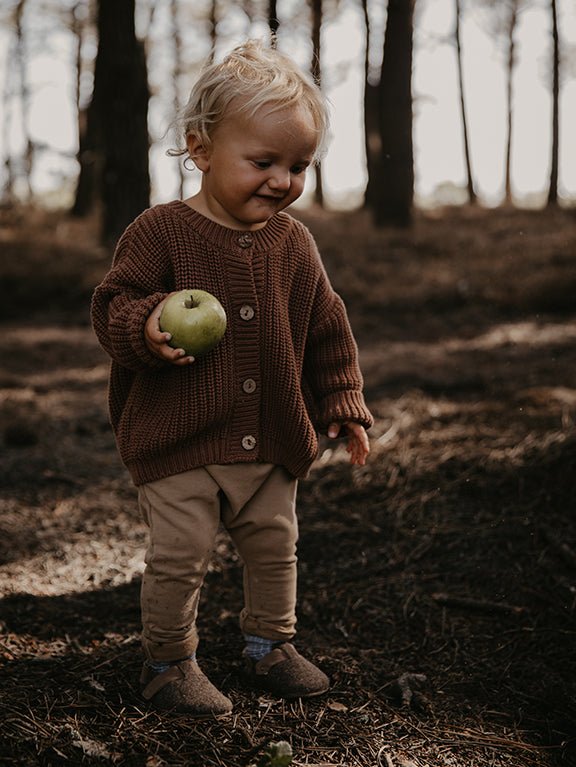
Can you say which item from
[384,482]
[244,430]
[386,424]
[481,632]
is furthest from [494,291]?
[244,430]

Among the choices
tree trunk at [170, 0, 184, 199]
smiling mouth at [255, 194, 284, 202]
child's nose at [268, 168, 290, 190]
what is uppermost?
tree trunk at [170, 0, 184, 199]

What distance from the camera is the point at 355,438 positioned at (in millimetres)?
2695

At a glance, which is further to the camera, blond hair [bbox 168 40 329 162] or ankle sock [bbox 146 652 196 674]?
ankle sock [bbox 146 652 196 674]

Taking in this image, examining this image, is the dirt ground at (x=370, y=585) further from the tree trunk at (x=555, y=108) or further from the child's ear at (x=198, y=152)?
the tree trunk at (x=555, y=108)

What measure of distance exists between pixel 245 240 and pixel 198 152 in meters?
0.30

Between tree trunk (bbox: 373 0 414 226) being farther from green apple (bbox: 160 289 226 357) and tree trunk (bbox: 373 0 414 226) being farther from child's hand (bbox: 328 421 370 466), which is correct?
green apple (bbox: 160 289 226 357)

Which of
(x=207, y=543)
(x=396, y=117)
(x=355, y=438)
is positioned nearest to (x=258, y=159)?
(x=355, y=438)

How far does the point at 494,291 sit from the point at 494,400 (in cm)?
420

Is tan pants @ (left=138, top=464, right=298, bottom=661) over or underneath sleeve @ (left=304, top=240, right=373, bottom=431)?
underneath

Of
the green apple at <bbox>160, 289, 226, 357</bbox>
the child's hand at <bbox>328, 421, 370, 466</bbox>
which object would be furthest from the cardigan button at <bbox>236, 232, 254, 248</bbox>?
the child's hand at <bbox>328, 421, 370, 466</bbox>

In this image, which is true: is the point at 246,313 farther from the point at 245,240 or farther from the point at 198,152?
the point at 198,152

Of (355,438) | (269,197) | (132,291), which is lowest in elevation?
(355,438)

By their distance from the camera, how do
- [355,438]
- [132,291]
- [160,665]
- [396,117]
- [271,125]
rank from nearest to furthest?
[271,125] < [132,291] < [160,665] < [355,438] < [396,117]

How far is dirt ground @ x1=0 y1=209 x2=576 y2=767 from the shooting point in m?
2.34
